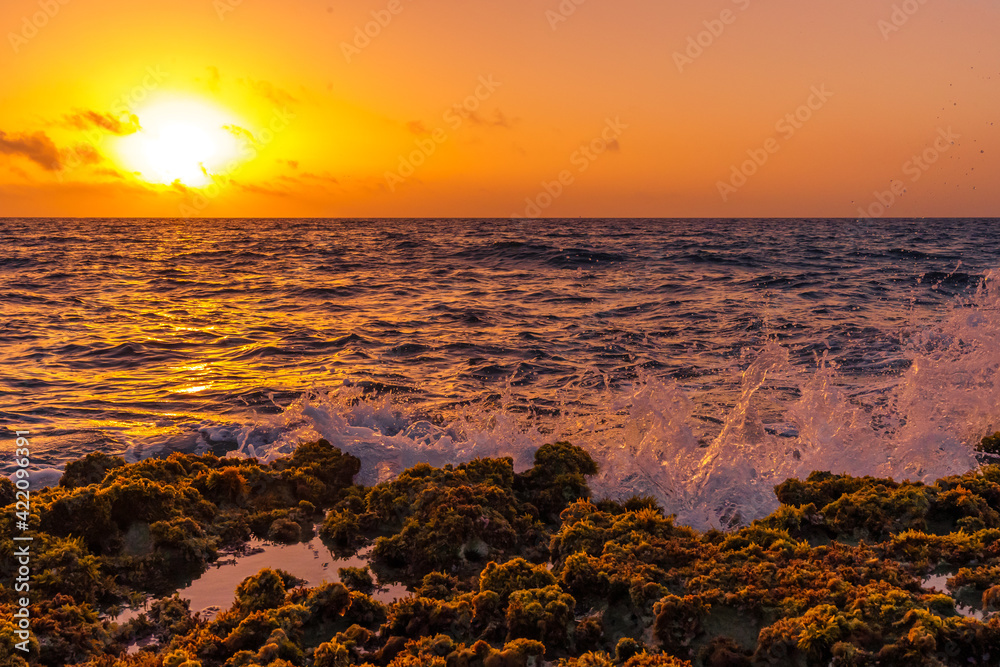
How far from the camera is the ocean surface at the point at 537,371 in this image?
785cm

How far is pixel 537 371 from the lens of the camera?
41.0 feet

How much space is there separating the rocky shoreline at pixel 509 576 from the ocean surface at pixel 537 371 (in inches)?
53.4

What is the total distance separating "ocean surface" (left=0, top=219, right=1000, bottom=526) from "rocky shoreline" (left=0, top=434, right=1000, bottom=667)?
1355 mm

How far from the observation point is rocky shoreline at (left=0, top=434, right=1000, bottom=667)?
364 cm

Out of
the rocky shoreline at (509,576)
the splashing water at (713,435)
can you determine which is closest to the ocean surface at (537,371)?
the splashing water at (713,435)

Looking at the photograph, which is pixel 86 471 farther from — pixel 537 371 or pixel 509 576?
pixel 537 371

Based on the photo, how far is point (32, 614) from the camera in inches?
161

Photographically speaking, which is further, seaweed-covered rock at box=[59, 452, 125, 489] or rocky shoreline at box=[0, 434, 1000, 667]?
seaweed-covered rock at box=[59, 452, 125, 489]

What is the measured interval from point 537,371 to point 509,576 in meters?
8.28

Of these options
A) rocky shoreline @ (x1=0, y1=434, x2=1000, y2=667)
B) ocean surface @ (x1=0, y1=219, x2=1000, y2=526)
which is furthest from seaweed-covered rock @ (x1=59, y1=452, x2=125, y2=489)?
ocean surface @ (x1=0, y1=219, x2=1000, y2=526)

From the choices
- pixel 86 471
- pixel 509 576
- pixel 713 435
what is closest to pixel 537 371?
pixel 713 435

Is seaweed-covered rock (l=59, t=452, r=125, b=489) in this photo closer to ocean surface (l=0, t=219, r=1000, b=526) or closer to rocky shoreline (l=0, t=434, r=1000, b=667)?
rocky shoreline (l=0, t=434, r=1000, b=667)

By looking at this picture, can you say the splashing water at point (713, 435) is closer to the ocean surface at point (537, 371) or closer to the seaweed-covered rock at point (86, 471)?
the ocean surface at point (537, 371)

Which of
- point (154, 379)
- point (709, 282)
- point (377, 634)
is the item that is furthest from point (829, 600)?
point (709, 282)
